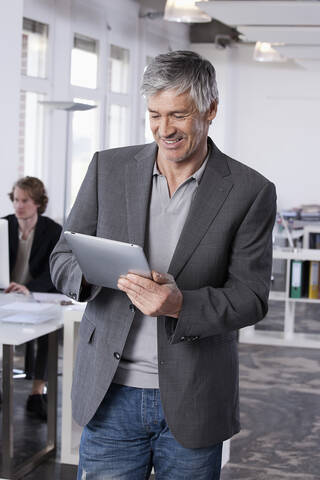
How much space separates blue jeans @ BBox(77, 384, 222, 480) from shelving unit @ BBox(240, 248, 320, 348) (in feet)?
17.7

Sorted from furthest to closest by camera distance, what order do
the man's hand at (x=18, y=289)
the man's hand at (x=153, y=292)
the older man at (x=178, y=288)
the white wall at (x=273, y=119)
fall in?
the white wall at (x=273, y=119), the man's hand at (x=18, y=289), the older man at (x=178, y=288), the man's hand at (x=153, y=292)

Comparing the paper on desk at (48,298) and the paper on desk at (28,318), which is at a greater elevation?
the paper on desk at (28,318)

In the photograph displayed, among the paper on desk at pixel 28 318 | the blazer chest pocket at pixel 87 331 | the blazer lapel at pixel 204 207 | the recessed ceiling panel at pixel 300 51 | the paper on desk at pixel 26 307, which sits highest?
the recessed ceiling panel at pixel 300 51

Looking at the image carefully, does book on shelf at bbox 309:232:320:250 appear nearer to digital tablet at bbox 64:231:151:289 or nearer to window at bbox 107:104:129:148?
window at bbox 107:104:129:148

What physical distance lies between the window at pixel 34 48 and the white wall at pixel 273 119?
4992 millimetres

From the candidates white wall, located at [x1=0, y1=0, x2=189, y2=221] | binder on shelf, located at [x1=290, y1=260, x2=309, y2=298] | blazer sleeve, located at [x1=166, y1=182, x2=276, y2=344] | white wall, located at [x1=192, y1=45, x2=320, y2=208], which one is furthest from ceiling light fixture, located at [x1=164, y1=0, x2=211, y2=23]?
blazer sleeve, located at [x1=166, y1=182, x2=276, y2=344]

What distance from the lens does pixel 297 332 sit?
791 centimetres

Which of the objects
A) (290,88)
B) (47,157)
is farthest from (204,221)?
(290,88)

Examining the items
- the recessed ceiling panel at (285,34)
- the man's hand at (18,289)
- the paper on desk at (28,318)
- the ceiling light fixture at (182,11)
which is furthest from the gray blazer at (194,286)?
the recessed ceiling panel at (285,34)

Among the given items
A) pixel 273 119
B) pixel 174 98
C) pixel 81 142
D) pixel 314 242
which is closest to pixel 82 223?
pixel 174 98

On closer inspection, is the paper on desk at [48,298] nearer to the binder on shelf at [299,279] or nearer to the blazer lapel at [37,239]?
the blazer lapel at [37,239]

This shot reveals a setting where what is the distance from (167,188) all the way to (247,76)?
12.5m

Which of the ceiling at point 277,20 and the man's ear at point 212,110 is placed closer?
the man's ear at point 212,110

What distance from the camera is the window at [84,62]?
10039 millimetres
